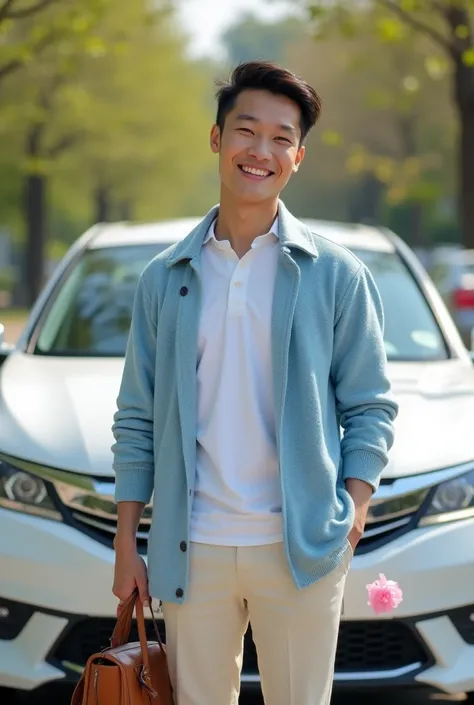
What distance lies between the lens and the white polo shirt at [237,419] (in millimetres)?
2688

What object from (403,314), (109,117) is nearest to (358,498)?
(403,314)

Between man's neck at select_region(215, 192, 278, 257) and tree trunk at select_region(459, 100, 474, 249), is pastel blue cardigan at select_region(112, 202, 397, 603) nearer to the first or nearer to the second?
man's neck at select_region(215, 192, 278, 257)

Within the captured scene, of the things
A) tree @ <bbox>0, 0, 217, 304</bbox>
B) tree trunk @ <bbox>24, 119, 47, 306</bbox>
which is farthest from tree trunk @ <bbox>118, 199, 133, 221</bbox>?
tree trunk @ <bbox>24, 119, 47, 306</bbox>

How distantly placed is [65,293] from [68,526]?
175 cm

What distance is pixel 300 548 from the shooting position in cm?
264

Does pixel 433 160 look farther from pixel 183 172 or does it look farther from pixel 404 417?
pixel 404 417

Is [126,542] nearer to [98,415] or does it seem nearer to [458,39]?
[98,415]

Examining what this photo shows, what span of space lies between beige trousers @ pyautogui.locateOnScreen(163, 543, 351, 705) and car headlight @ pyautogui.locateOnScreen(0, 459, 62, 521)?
56.1 inches

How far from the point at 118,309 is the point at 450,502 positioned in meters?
1.87

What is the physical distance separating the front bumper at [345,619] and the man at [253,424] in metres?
1.26

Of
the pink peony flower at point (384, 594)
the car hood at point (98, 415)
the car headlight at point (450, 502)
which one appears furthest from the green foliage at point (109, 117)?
the pink peony flower at point (384, 594)

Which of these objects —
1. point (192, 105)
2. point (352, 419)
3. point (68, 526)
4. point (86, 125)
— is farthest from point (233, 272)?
point (192, 105)

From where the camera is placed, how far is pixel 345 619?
13.1 feet

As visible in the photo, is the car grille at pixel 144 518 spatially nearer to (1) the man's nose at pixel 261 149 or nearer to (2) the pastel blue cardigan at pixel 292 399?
(2) the pastel blue cardigan at pixel 292 399
